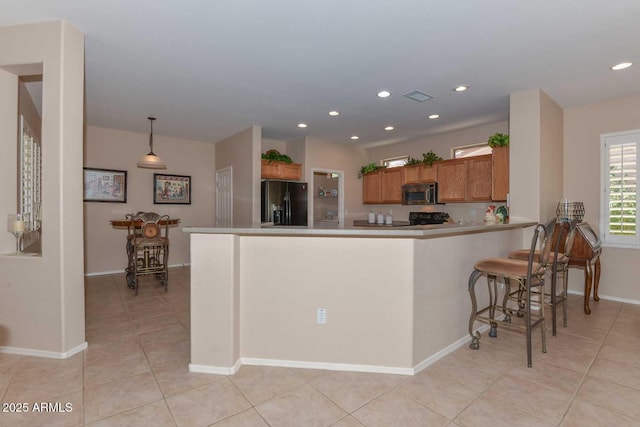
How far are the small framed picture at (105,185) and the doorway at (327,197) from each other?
339 centimetres

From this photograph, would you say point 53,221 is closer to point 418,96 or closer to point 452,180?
point 418,96

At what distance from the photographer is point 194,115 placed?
478 cm

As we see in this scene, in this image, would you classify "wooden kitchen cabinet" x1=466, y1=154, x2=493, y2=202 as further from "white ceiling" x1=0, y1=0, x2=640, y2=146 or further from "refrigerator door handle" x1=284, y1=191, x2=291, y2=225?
"refrigerator door handle" x1=284, y1=191, x2=291, y2=225

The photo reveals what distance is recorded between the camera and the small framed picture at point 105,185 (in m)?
5.44

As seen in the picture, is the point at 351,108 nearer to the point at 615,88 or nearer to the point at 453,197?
the point at 453,197

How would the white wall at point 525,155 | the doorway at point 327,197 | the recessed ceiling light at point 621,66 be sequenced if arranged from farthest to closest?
the doorway at point 327,197, the white wall at point 525,155, the recessed ceiling light at point 621,66

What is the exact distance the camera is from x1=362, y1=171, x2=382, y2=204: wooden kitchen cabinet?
22.2 feet

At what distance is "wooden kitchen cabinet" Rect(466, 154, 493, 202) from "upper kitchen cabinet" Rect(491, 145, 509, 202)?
255 mm

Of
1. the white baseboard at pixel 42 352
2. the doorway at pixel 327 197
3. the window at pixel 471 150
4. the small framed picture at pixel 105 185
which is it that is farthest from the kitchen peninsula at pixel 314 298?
the small framed picture at pixel 105 185

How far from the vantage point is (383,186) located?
6.69m

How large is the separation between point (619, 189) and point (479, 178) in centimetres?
165

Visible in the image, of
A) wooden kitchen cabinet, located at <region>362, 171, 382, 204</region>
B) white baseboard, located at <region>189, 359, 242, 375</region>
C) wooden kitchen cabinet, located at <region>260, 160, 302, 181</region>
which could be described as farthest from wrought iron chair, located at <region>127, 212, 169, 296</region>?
wooden kitchen cabinet, located at <region>362, 171, 382, 204</region>

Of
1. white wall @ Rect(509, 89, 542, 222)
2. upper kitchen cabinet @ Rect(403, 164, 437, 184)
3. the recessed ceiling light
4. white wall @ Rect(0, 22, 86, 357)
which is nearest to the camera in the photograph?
white wall @ Rect(0, 22, 86, 357)

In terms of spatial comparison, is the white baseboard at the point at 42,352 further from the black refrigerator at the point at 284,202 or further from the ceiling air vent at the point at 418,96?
the ceiling air vent at the point at 418,96
